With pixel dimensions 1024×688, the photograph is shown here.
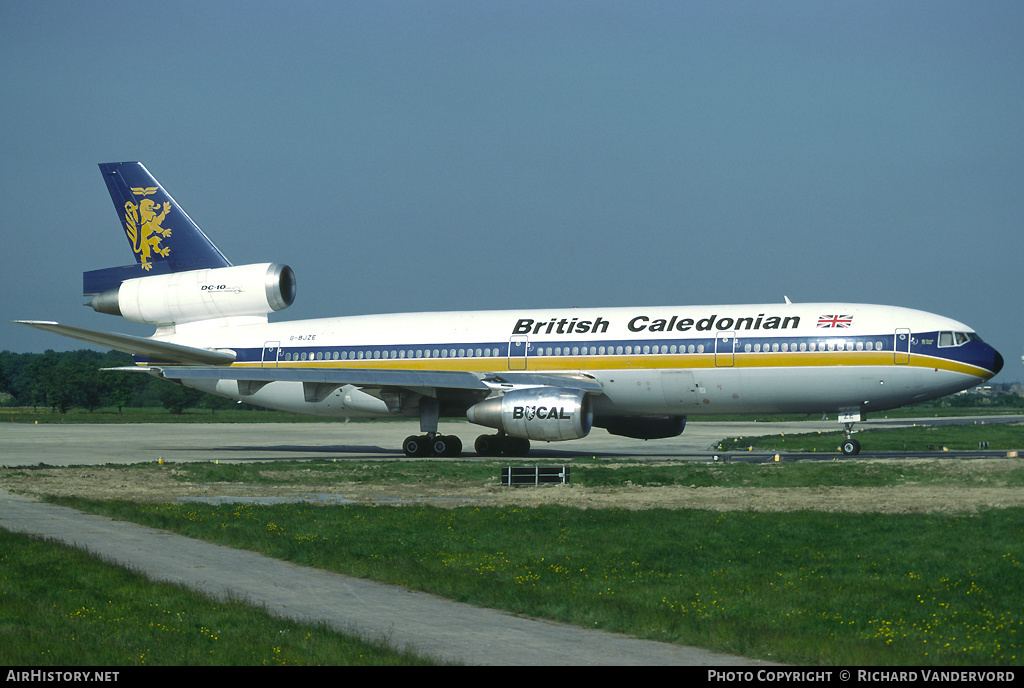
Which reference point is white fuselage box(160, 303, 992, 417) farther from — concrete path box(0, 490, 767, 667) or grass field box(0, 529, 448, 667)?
grass field box(0, 529, 448, 667)

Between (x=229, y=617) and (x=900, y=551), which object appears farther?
(x=900, y=551)

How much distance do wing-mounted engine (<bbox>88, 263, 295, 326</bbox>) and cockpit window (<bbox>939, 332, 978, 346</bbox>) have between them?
75.4ft

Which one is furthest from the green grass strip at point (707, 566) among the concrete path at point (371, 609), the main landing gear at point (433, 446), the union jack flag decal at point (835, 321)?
the main landing gear at point (433, 446)

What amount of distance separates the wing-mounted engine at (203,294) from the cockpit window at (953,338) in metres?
23.0

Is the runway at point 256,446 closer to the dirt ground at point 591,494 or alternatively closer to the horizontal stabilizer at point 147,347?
the horizontal stabilizer at point 147,347

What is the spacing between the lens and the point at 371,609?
1120 cm

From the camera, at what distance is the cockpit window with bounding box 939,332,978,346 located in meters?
30.0

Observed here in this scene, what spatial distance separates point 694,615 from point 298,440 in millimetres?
39397

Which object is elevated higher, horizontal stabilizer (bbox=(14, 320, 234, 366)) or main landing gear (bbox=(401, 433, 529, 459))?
horizontal stabilizer (bbox=(14, 320, 234, 366))

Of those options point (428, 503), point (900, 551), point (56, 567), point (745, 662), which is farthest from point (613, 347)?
point (745, 662)

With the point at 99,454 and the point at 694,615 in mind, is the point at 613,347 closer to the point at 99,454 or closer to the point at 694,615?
the point at 99,454

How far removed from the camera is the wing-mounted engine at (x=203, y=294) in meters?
38.0

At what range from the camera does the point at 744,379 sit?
31.1 metres

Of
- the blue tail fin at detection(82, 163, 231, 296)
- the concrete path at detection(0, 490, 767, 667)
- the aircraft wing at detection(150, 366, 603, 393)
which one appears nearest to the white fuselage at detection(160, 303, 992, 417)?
the aircraft wing at detection(150, 366, 603, 393)
